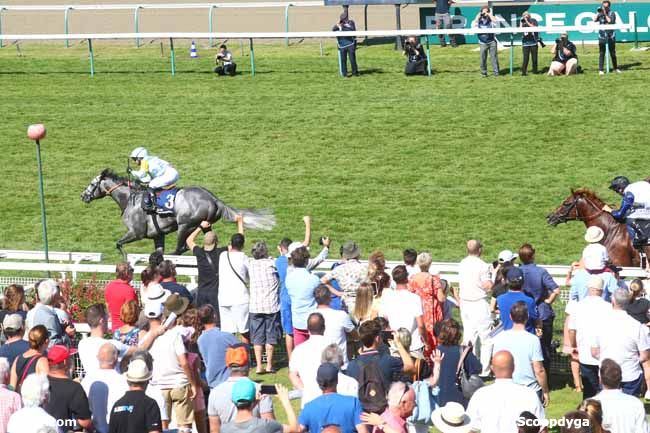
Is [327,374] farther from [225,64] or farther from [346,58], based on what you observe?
[225,64]

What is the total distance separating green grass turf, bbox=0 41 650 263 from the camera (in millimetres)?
18453

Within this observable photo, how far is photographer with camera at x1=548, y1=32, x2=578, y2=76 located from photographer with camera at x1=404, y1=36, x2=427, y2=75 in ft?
8.14

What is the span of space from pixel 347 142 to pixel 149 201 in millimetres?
6297

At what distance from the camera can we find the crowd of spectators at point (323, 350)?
25.8ft

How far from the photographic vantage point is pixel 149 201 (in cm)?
1623

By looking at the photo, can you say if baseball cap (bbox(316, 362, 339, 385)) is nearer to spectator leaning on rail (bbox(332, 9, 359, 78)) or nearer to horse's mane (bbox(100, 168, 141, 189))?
horse's mane (bbox(100, 168, 141, 189))

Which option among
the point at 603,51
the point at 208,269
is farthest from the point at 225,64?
the point at 208,269

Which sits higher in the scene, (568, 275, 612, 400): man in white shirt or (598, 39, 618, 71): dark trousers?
(598, 39, 618, 71): dark trousers

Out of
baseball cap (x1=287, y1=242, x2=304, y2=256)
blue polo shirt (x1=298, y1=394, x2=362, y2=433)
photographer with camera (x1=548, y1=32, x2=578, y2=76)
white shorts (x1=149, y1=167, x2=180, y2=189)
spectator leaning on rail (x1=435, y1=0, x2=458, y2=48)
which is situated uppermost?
spectator leaning on rail (x1=435, y1=0, x2=458, y2=48)

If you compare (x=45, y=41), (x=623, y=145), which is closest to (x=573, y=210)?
(x=623, y=145)

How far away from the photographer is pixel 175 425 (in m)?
9.55

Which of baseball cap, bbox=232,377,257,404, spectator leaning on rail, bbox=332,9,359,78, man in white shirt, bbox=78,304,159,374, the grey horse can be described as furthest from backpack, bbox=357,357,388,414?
spectator leaning on rail, bbox=332,9,359,78

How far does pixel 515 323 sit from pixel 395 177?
10938 millimetres

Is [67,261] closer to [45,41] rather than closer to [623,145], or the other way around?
[623,145]
